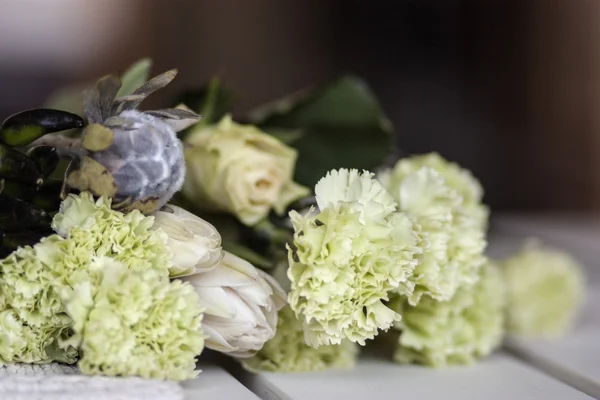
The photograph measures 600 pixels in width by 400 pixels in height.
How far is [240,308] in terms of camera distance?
0.47 m

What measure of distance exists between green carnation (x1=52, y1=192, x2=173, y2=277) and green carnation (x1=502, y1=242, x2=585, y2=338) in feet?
1.41

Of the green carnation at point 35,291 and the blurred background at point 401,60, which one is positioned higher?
the blurred background at point 401,60

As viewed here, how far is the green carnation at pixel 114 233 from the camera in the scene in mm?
446

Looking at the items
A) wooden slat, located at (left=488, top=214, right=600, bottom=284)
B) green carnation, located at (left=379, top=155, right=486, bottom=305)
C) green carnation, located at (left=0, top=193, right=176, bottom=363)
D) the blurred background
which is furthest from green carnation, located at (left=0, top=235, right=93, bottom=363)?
the blurred background

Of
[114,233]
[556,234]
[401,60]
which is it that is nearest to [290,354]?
[114,233]

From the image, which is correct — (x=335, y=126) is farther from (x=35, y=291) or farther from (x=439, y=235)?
(x=35, y=291)

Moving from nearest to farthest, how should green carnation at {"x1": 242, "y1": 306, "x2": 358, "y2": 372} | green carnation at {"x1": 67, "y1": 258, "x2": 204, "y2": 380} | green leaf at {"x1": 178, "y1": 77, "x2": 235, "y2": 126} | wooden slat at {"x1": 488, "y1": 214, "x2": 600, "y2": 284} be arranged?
green carnation at {"x1": 67, "y1": 258, "x2": 204, "y2": 380} < green carnation at {"x1": 242, "y1": 306, "x2": 358, "y2": 372} < green leaf at {"x1": 178, "y1": 77, "x2": 235, "y2": 126} < wooden slat at {"x1": 488, "y1": 214, "x2": 600, "y2": 284}

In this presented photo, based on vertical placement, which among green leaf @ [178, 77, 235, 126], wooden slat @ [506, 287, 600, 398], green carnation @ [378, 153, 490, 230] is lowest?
wooden slat @ [506, 287, 600, 398]

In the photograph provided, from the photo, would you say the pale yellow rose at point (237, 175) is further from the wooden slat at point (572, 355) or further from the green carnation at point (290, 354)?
the wooden slat at point (572, 355)

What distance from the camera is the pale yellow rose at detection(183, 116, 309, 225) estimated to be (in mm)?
585

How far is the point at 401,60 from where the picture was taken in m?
2.02

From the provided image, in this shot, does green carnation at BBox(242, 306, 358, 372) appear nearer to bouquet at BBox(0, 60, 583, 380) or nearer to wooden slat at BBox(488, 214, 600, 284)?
bouquet at BBox(0, 60, 583, 380)

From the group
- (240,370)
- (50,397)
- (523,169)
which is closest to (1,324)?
(50,397)

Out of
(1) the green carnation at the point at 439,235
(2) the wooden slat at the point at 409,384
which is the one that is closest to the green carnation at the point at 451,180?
(1) the green carnation at the point at 439,235
